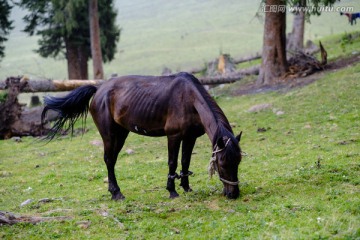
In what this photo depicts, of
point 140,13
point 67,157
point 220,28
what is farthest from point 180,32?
point 67,157

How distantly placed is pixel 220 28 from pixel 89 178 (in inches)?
2389

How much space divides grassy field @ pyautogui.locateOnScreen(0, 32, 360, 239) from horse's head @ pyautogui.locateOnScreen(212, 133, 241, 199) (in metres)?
0.21

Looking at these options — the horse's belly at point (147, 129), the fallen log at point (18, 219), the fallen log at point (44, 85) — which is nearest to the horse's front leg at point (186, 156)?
the horse's belly at point (147, 129)

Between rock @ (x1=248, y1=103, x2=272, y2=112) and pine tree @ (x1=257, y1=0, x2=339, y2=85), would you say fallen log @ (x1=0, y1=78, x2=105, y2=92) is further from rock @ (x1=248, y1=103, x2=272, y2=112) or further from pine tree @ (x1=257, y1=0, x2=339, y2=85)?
pine tree @ (x1=257, y1=0, x2=339, y2=85)

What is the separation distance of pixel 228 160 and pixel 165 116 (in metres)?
1.49

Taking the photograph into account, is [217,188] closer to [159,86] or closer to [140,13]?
[159,86]

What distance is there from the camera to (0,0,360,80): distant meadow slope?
49000 millimetres

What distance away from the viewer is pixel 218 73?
2503cm

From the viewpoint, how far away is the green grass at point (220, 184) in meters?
6.39

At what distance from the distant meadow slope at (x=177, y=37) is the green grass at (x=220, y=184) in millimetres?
20608

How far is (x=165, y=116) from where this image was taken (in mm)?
8234

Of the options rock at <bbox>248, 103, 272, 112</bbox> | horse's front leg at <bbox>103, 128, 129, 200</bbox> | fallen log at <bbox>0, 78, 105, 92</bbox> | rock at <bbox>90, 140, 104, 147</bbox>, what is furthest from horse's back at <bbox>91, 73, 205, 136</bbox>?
fallen log at <bbox>0, 78, 105, 92</bbox>

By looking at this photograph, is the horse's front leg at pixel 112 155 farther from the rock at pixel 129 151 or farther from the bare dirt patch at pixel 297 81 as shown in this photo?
the bare dirt patch at pixel 297 81

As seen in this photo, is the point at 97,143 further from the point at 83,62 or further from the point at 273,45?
the point at 83,62
